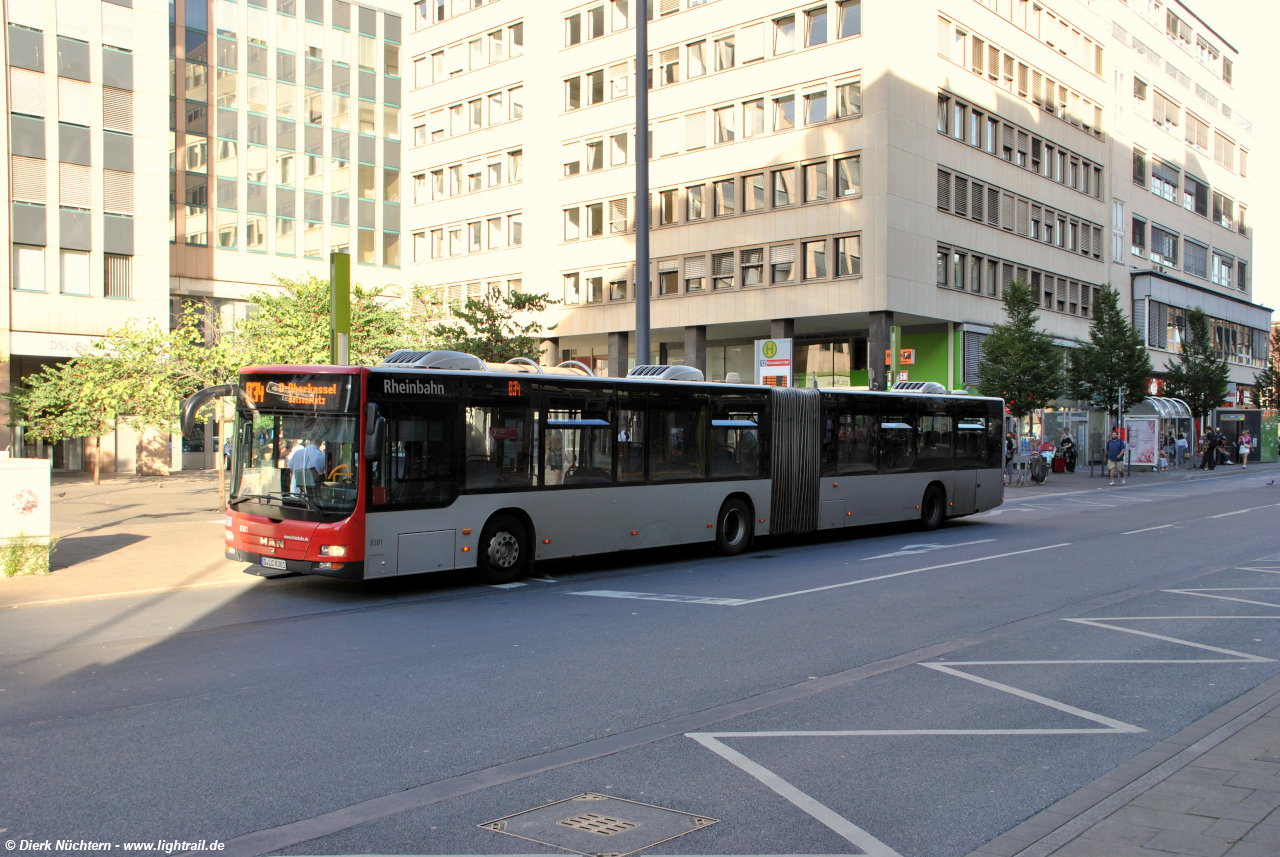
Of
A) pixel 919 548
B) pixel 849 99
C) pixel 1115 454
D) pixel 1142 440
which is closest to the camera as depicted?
pixel 919 548

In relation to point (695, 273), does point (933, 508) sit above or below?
below

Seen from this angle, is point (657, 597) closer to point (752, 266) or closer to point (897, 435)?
point (897, 435)

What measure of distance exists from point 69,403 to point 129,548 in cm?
1810

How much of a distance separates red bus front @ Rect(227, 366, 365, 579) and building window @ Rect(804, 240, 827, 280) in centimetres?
2927

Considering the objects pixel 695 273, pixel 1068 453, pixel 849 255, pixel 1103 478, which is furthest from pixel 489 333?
pixel 1068 453

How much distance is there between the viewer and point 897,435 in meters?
19.6

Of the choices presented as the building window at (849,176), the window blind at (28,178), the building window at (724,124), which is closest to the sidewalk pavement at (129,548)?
the window blind at (28,178)

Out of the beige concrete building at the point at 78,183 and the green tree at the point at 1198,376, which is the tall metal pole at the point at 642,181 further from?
the green tree at the point at 1198,376

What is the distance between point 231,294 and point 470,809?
45367 mm

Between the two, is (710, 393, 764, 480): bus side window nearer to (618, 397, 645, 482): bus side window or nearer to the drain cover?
(618, 397, 645, 482): bus side window

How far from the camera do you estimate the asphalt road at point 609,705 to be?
4816 millimetres

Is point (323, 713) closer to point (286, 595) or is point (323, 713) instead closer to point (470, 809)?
point (470, 809)

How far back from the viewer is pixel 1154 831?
4.43 meters

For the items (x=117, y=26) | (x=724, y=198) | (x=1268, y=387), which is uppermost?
(x=117, y=26)
